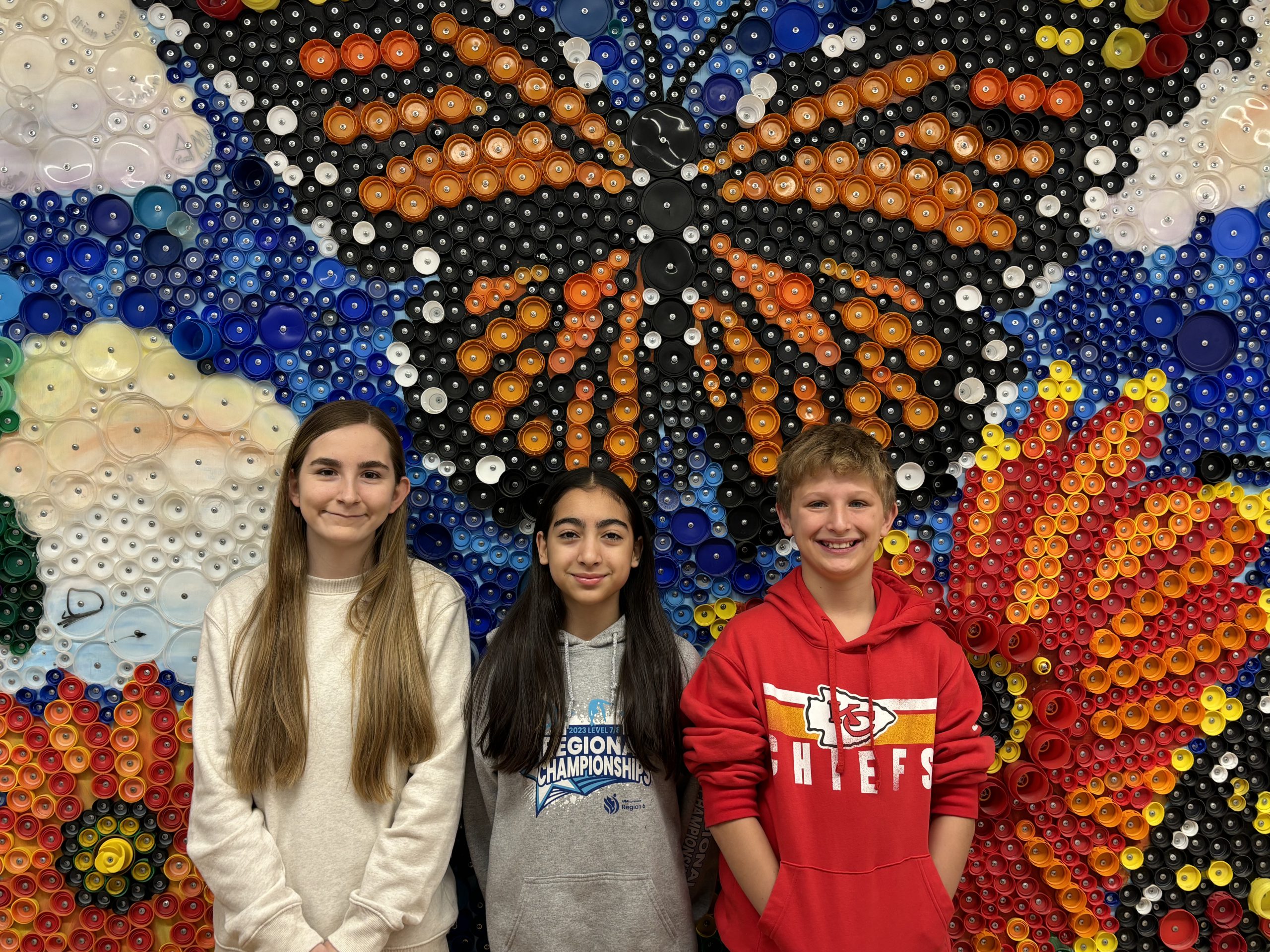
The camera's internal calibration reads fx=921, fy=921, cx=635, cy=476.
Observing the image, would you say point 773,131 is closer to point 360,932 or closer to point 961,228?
point 961,228

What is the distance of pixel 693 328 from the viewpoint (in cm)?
195

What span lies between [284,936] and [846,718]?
1000mm

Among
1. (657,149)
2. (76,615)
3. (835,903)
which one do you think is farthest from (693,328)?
(76,615)

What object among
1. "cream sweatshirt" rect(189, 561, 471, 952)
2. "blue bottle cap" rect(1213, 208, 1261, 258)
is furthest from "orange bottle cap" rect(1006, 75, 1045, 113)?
"cream sweatshirt" rect(189, 561, 471, 952)

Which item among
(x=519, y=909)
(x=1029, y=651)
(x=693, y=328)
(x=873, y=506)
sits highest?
(x=693, y=328)

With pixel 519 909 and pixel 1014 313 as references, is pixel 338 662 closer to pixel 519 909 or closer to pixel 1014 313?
pixel 519 909

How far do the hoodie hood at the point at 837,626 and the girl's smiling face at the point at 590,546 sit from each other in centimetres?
30

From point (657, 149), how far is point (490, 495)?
31.8 inches

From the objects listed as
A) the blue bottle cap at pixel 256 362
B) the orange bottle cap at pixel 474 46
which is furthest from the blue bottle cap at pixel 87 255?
the orange bottle cap at pixel 474 46

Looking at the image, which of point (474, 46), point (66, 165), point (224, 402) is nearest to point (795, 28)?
point (474, 46)

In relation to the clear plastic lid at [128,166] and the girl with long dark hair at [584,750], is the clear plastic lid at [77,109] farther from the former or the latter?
the girl with long dark hair at [584,750]

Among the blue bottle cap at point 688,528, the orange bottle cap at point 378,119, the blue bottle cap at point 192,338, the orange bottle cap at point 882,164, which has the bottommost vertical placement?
the blue bottle cap at point 688,528

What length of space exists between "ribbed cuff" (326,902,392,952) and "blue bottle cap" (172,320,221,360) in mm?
1124

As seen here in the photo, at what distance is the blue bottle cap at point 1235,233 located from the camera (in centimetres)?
202
